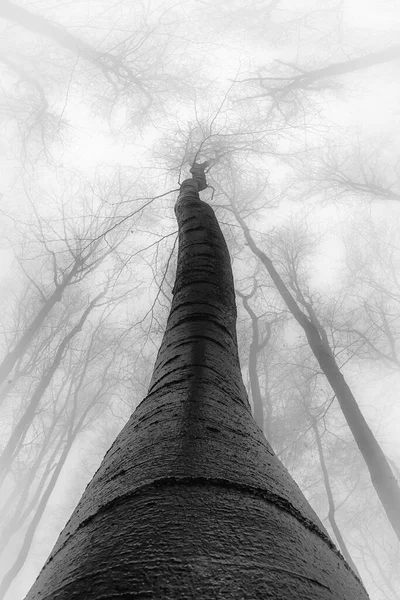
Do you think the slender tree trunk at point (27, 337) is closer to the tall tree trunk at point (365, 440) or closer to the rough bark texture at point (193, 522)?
the tall tree trunk at point (365, 440)

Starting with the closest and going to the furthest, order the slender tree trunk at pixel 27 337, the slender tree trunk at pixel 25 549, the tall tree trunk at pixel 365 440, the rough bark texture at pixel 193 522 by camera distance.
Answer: the rough bark texture at pixel 193 522 → the tall tree trunk at pixel 365 440 → the slender tree trunk at pixel 27 337 → the slender tree trunk at pixel 25 549

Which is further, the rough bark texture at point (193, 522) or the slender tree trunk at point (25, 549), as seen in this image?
the slender tree trunk at point (25, 549)

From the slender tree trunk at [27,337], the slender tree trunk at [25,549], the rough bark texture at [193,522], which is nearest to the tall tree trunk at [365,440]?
the rough bark texture at [193,522]

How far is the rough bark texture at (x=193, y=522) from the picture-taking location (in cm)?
37

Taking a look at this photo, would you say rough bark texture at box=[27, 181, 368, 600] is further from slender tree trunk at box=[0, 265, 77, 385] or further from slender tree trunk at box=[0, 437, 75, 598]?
slender tree trunk at box=[0, 437, 75, 598]

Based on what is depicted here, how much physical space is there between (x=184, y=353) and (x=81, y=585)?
0.71m

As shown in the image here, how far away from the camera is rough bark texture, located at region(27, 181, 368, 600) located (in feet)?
1.22

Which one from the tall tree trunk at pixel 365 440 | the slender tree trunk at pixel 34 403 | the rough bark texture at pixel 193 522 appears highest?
the slender tree trunk at pixel 34 403

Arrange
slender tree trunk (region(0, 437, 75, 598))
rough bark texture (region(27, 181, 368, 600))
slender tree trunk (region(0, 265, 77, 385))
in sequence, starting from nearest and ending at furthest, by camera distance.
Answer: rough bark texture (region(27, 181, 368, 600)), slender tree trunk (region(0, 265, 77, 385)), slender tree trunk (region(0, 437, 75, 598))

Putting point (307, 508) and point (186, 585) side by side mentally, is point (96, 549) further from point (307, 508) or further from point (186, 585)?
point (307, 508)

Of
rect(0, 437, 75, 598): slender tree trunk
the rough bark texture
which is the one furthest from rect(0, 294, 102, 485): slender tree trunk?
the rough bark texture

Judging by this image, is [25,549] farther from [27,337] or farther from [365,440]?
[365,440]

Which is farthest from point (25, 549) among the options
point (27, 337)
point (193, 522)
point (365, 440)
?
point (193, 522)

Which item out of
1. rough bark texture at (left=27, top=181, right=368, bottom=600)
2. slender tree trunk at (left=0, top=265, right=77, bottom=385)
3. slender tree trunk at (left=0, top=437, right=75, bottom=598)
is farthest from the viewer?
slender tree trunk at (left=0, top=437, right=75, bottom=598)
